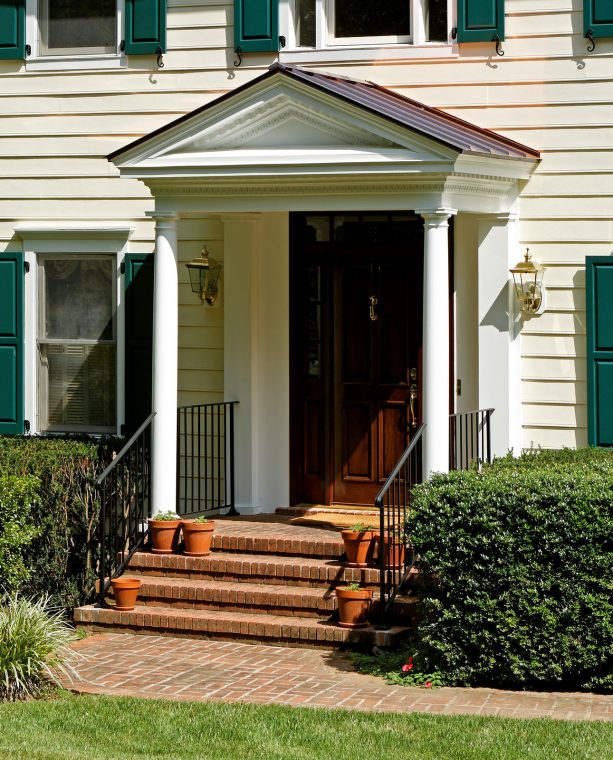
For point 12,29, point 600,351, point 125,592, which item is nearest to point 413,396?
point 600,351

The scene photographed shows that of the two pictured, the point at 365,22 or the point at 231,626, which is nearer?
the point at 231,626

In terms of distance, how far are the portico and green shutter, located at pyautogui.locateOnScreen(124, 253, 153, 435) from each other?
65cm

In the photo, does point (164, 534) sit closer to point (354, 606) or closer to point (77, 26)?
point (354, 606)

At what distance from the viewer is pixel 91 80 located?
476 inches

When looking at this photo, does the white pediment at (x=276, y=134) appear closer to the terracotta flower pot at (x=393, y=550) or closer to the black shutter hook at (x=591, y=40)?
the black shutter hook at (x=591, y=40)

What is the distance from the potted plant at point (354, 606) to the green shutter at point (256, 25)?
4894 mm

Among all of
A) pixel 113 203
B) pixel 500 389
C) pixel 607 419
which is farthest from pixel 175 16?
pixel 607 419

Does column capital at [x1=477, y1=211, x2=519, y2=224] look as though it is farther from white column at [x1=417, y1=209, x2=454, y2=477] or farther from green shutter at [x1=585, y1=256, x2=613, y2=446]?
white column at [x1=417, y1=209, x2=454, y2=477]

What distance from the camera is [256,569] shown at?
10172mm

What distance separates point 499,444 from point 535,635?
9.34 feet

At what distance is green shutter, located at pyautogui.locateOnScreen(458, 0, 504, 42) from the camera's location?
36.1 ft

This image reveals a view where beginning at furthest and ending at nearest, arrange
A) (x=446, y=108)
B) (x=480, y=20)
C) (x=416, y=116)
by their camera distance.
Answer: (x=446, y=108), (x=480, y=20), (x=416, y=116)

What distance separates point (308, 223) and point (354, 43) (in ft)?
5.20

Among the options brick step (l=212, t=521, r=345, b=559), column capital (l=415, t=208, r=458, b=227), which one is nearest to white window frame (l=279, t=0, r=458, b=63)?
column capital (l=415, t=208, r=458, b=227)
